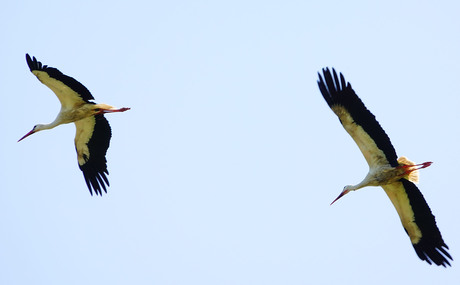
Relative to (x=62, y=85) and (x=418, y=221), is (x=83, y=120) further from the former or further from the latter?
(x=418, y=221)

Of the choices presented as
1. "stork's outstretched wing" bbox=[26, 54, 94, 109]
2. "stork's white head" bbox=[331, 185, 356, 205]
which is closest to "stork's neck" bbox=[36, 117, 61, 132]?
"stork's outstretched wing" bbox=[26, 54, 94, 109]

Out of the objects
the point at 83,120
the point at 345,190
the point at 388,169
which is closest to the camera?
the point at 388,169

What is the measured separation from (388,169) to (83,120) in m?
5.28

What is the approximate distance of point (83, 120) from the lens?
13.1 m

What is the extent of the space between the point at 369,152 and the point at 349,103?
38.3 inches

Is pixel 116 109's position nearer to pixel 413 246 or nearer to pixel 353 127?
pixel 353 127

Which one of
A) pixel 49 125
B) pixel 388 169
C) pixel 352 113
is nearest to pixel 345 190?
pixel 388 169

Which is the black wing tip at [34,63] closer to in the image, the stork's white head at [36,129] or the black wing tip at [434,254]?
the stork's white head at [36,129]

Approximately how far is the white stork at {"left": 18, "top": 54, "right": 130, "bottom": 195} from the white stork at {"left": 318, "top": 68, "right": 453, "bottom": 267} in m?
4.00

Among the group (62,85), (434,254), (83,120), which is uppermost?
(62,85)

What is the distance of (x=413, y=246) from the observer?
11320mm

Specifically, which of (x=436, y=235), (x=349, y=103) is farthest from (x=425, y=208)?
(x=349, y=103)

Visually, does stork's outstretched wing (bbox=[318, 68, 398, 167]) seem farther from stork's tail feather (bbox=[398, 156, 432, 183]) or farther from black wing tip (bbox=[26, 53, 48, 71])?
black wing tip (bbox=[26, 53, 48, 71])

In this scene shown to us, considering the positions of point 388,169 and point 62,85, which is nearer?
point 388,169
